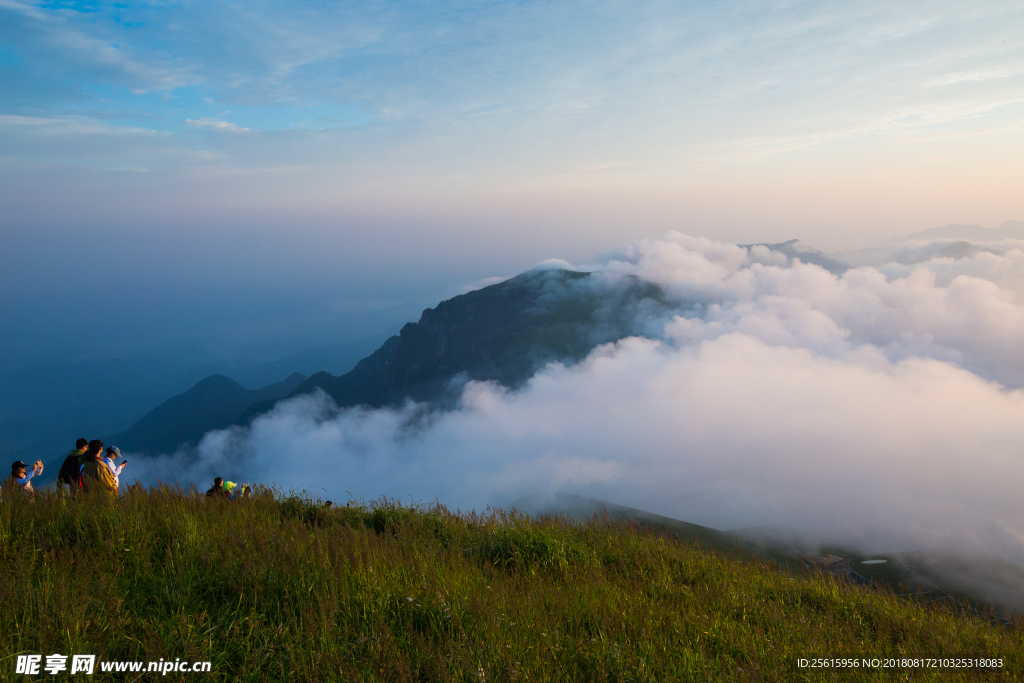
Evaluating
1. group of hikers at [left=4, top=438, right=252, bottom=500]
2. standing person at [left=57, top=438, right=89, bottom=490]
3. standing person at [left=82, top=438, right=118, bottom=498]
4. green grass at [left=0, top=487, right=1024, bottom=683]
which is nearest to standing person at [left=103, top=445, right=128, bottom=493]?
group of hikers at [left=4, top=438, right=252, bottom=500]

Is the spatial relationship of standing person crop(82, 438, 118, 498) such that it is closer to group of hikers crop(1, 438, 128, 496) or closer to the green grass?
group of hikers crop(1, 438, 128, 496)

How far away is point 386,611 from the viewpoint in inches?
171

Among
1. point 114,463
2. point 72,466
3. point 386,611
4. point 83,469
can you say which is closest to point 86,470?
point 83,469

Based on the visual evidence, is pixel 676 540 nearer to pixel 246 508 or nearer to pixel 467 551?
pixel 467 551

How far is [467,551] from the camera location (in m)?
6.99

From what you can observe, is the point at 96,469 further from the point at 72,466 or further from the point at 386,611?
the point at 386,611

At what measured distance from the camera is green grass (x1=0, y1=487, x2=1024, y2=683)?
362 cm

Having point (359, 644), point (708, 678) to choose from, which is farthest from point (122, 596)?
point (708, 678)

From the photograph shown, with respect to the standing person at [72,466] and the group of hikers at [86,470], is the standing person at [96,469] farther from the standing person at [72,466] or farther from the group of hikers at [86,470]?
the standing person at [72,466]

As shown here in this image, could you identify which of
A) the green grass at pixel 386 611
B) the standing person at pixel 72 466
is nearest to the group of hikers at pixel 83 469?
the standing person at pixel 72 466

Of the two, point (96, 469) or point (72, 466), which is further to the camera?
point (72, 466)

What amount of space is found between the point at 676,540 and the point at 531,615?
20.0 feet

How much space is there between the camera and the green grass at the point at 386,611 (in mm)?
3619

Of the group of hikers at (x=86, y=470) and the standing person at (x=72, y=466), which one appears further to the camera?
the standing person at (x=72, y=466)
